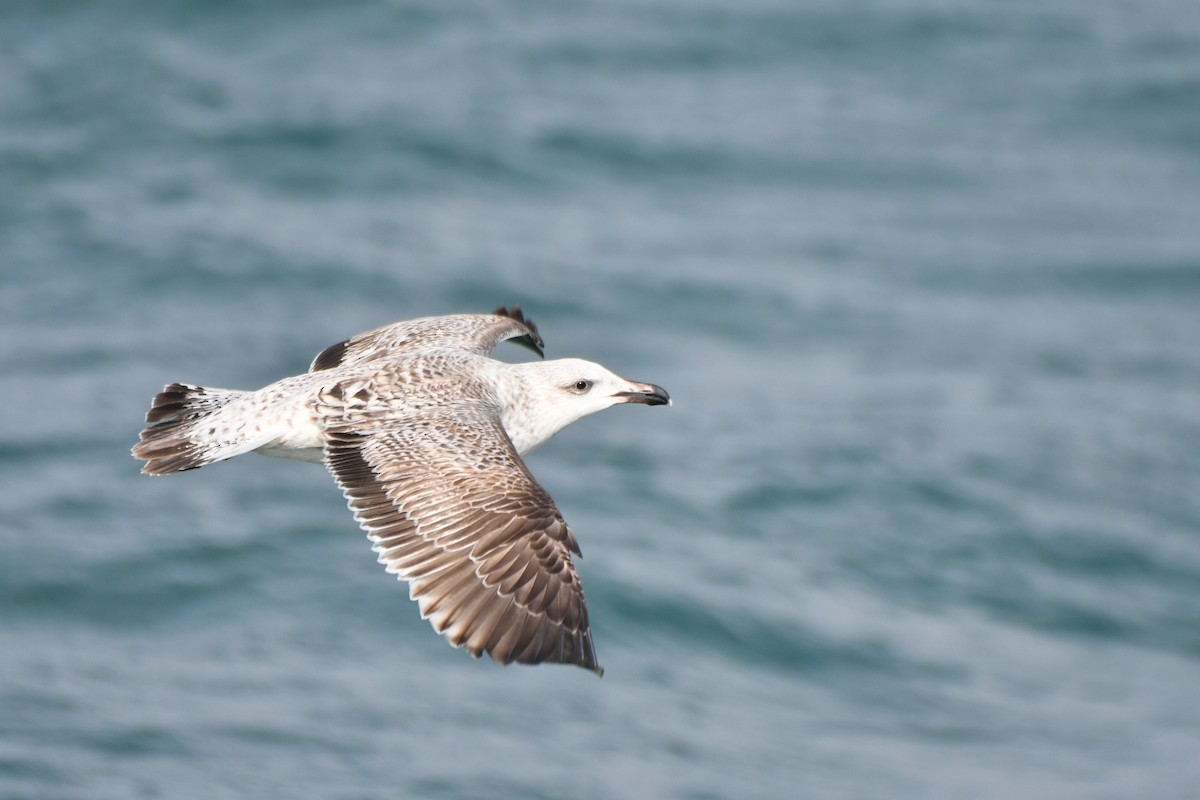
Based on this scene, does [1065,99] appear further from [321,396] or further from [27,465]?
[321,396]

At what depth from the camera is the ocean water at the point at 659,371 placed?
43.3ft

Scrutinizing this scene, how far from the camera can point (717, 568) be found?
49.5 feet

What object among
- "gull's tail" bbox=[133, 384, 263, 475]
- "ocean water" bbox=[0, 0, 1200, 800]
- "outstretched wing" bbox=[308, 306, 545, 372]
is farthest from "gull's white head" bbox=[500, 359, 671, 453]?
"ocean water" bbox=[0, 0, 1200, 800]

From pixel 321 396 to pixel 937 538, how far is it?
9.14 metres

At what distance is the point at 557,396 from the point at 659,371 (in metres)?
8.41

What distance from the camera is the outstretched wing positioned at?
931 centimetres

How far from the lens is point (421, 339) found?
9469 mm

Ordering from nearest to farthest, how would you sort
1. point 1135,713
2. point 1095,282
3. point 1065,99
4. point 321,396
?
point 321,396 < point 1135,713 < point 1095,282 < point 1065,99

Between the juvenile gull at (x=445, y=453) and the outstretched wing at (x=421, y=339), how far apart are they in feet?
0.06

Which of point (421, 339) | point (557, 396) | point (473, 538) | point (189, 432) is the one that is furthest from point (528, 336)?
point (473, 538)

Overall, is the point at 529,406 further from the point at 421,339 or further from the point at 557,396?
the point at 421,339

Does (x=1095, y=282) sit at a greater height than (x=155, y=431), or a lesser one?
greater

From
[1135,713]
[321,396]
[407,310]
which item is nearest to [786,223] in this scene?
[407,310]

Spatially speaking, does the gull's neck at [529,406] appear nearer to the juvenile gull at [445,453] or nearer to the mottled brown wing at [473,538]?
the juvenile gull at [445,453]
